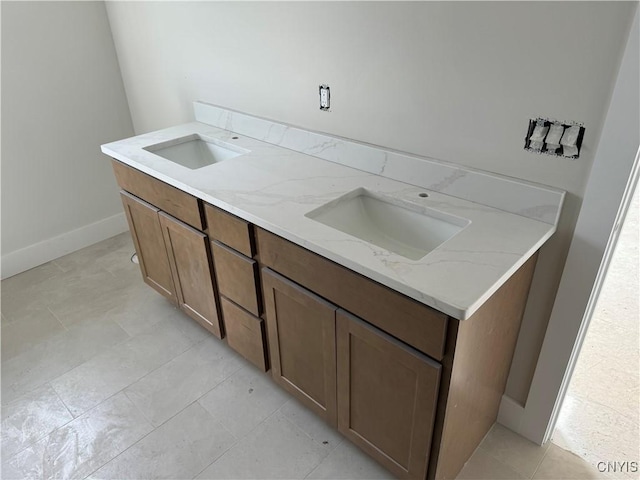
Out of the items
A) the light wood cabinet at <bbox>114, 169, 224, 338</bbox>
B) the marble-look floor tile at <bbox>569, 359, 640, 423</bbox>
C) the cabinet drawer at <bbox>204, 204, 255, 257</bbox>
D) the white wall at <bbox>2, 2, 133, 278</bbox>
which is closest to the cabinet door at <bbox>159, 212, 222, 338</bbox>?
the light wood cabinet at <bbox>114, 169, 224, 338</bbox>

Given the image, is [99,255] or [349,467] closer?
[349,467]

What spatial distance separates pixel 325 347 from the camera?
150 centimetres

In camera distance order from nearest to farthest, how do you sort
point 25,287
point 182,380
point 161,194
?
point 161,194
point 182,380
point 25,287

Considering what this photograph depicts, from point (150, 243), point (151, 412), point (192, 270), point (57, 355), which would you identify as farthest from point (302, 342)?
point (57, 355)

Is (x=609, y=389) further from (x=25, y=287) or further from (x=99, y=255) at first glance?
(x=25, y=287)

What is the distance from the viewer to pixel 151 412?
1915mm

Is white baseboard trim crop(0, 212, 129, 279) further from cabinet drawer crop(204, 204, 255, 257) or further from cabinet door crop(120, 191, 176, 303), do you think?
cabinet drawer crop(204, 204, 255, 257)

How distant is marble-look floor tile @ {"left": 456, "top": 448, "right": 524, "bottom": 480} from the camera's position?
1627 mm

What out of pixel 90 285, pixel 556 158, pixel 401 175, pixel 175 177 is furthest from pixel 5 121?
pixel 556 158

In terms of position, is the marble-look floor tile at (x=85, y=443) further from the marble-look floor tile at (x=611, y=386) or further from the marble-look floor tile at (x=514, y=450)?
the marble-look floor tile at (x=611, y=386)

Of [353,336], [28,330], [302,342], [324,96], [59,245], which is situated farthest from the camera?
[59,245]

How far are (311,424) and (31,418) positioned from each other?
45.6 inches

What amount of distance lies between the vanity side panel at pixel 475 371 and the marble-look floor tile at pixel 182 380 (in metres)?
1.04

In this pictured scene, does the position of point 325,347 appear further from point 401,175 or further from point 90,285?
point 90,285
